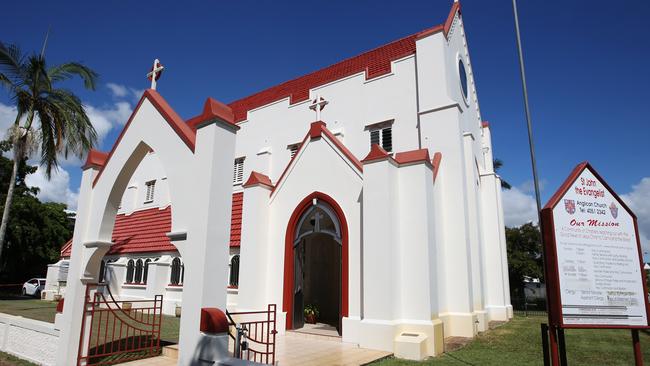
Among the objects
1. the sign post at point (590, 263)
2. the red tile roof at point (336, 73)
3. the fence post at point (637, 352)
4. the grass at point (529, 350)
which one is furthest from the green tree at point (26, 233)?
the fence post at point (637, 352)

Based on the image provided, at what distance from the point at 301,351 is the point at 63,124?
12.7 meters

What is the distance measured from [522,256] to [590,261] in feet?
99.6

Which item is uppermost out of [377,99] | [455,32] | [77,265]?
[455,32]

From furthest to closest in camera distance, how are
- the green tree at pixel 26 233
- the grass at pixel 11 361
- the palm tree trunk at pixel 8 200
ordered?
the green tree at pixel 26 233 < the palm tree trunk at pixel 8 200 < the grass at pixel 11 361

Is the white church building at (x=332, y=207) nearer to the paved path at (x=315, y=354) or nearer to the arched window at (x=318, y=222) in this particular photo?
the arched window at (x=318, y=222)

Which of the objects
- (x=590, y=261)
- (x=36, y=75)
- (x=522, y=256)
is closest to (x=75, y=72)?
(x=36, y=75)

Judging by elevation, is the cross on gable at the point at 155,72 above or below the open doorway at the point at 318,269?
above

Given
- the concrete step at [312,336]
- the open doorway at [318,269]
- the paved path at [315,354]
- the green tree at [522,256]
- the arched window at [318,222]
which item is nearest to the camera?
the paved path at [315,354]

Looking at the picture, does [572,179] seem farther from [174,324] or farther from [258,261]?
[174,324]

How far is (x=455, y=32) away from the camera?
17109mm

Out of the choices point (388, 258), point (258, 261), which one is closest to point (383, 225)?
point (388, 258)

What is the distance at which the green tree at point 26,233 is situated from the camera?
82.9 feet

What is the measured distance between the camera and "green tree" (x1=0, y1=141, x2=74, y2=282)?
25.3 m

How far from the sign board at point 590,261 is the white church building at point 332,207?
467 centimetres
